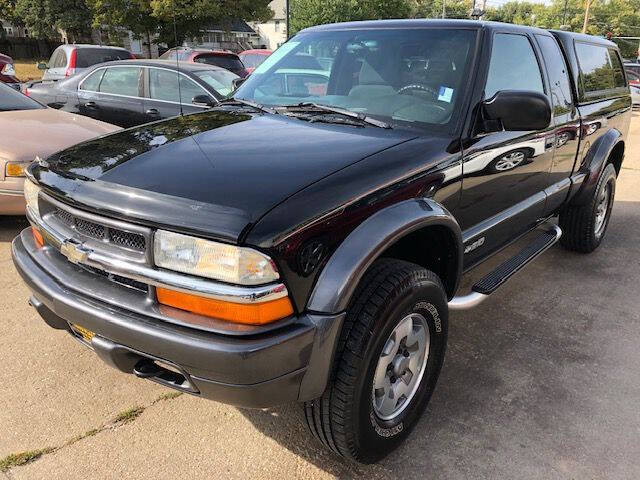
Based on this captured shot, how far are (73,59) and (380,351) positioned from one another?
11.8 m

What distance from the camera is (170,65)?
23.2 feet

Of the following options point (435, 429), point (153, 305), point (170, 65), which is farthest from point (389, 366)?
point (170, 65)

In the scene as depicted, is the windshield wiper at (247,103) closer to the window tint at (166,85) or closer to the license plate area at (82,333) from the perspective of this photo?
the license plate area at (82,333)

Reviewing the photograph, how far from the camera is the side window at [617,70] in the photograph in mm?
4914

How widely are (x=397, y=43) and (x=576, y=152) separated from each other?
1.86 meters

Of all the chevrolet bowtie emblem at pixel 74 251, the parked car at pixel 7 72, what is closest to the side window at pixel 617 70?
the chevrolet bowtie emblem at pixel 74 251

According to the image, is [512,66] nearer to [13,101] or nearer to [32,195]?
[32,195]

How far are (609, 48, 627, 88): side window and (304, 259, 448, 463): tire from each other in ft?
12.1

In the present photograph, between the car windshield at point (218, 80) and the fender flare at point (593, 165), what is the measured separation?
14.9 ft

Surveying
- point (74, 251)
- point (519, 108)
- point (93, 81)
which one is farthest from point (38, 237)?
point (93, 81)

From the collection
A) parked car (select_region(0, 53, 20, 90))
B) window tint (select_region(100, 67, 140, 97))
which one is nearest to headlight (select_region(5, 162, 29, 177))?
window tint (select_region(100, 67, 140, 97))

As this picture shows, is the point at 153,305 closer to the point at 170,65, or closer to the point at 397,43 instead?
the point at 397,43

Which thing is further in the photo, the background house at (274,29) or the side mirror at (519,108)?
the background house at (274,29)

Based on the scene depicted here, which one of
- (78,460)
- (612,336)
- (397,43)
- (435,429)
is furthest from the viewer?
(612,336)
